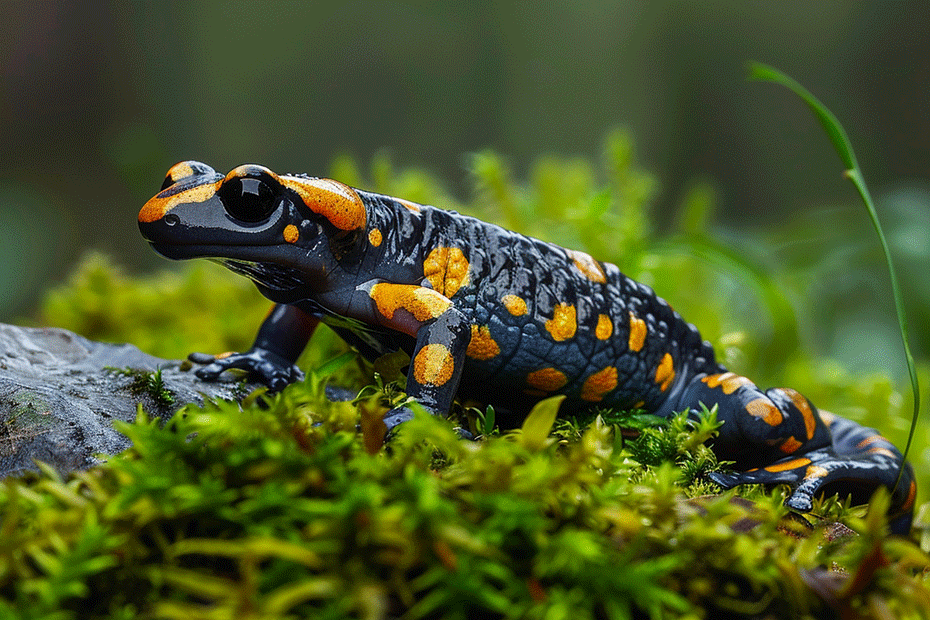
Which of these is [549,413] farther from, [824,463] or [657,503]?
[824,463]

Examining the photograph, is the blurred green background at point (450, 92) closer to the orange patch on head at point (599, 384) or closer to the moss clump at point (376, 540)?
the orange patch on head at point (599, 384)

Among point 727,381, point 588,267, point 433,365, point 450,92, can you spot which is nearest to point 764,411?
point 727,381

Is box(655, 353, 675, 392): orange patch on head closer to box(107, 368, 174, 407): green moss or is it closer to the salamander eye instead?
the salamander eye

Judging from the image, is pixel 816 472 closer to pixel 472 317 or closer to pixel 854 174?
pixel 854 174

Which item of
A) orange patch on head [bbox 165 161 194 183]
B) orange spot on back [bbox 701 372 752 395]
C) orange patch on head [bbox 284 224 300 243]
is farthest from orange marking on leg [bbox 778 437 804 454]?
orange patch on head [bbox 165 161 194 183]

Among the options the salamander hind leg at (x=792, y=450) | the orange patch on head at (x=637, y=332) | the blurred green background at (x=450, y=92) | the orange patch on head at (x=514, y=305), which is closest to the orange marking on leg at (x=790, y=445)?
the salamander hind leg at (x=792, y=450)

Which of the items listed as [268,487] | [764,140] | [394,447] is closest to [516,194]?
[394,447]
